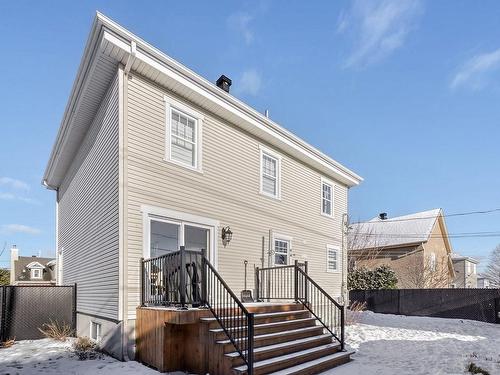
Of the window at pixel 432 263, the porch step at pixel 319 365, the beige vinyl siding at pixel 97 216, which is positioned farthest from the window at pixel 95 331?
the window at pixel 432 263

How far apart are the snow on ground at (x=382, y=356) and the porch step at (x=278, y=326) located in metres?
1.12

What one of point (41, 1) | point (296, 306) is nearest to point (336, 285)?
point (296, 306)

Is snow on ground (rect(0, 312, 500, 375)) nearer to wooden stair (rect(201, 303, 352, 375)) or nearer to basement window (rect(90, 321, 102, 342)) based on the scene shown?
wooden stair (rect(201, 303, 352, 375))

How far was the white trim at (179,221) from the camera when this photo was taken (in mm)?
7520

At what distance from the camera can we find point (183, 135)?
28.7 feet

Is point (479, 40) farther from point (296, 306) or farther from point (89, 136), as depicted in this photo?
point (89, 136)

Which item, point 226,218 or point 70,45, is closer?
point 226,218

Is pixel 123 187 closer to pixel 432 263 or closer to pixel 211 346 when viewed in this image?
pixel 211 346

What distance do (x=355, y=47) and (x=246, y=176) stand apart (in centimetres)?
792

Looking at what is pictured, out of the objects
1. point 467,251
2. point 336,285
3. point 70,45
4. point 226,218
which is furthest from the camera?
point 467,251

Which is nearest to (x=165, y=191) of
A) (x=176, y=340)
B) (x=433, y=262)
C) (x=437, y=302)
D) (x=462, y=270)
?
(x=176, y=340)

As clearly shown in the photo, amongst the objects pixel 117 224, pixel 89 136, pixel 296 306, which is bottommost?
pixel 296 306

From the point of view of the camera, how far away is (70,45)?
38.4ft

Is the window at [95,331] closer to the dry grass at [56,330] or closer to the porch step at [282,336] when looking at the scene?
the dry grass at [56,330]
